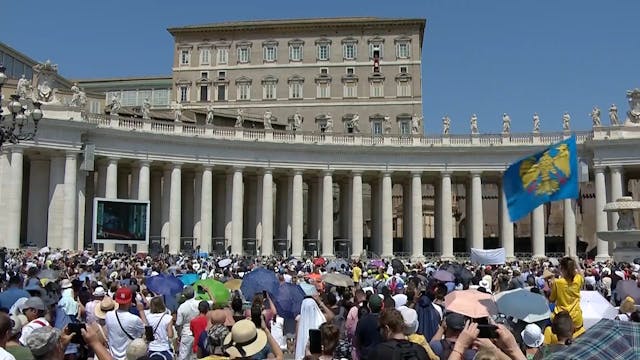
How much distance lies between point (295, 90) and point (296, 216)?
33318 mm

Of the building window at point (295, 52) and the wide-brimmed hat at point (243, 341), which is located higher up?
the building window at point (295, 52)

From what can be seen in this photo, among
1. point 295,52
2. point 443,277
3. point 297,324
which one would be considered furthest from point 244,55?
point 297,324

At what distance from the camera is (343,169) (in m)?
71.1

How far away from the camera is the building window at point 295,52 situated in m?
99.8

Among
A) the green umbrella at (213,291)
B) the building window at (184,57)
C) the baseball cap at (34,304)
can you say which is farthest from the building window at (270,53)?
the baseball cap at (34,304)

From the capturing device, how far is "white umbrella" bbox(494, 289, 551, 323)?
12.8 m

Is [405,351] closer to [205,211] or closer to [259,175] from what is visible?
[205,211]

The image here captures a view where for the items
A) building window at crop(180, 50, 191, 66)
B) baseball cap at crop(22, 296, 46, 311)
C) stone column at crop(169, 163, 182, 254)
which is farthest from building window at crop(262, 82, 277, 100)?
baseball cap at crop(22, 296, 46, 311)

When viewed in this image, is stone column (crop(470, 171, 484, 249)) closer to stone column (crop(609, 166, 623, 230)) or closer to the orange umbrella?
stone column (crop(609, 166, 623, 230))

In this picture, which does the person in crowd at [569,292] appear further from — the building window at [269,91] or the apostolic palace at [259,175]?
the building window at [269,91]

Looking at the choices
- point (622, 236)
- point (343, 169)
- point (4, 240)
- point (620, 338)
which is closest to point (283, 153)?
point (343, 169)

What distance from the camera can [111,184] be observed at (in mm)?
61438

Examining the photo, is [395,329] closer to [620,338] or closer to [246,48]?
[620,338]

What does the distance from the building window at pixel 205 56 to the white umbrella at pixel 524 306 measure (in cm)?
9129
